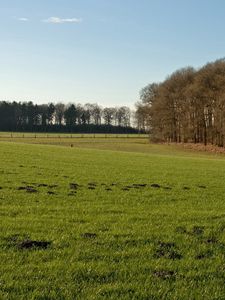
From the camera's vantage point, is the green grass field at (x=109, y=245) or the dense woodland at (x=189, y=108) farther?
the dense woodland at (x=189, y=108)

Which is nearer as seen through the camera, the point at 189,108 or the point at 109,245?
the point at 109,245

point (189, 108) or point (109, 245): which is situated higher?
point (189, 108)

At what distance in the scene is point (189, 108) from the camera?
318 feet

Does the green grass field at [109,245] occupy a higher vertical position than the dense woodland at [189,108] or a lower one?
lower

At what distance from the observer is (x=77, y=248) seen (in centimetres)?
957

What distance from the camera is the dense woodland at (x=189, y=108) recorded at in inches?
3401

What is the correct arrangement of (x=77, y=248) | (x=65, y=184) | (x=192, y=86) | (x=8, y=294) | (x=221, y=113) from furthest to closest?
1. (x=192, y=86)
2. (x=221, y=113)
3. (x=65, y=184)
4. (x=77, y=248)
5. (x=8, y=294)

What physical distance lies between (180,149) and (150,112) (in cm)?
2506

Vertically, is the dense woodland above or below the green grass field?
above

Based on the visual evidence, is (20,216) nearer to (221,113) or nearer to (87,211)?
(87,211)

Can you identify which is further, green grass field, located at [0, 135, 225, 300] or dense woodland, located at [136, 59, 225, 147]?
dense woodland, located at [136, 59, 225, 147]

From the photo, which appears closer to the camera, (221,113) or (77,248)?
(77,248)

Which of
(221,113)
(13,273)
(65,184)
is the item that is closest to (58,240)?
(13,273)

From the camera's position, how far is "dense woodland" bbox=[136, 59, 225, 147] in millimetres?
86375
